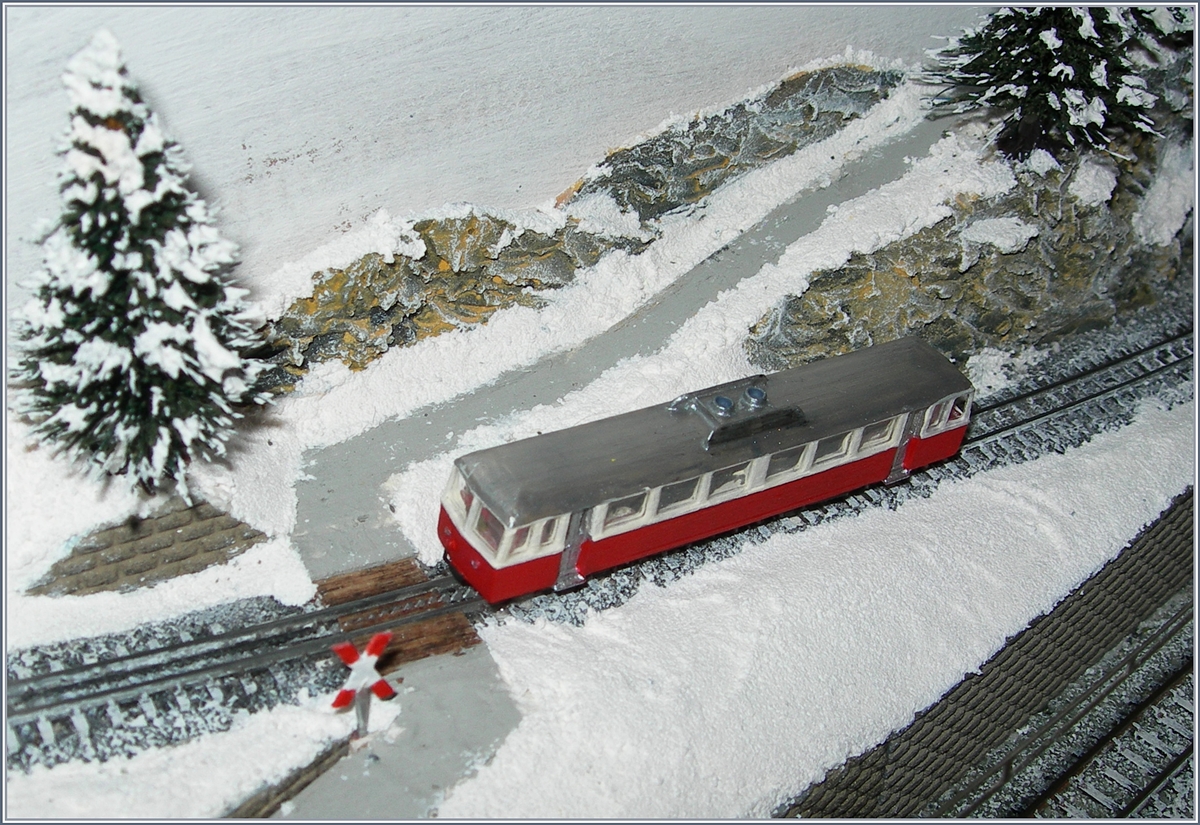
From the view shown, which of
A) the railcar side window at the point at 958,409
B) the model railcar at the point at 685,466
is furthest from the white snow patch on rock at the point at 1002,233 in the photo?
the railcar side window at the point at 958,409

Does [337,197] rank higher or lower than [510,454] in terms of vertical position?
higher

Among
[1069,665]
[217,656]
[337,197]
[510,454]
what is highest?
[337,197]

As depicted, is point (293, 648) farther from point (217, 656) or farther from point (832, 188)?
point (832, 188)

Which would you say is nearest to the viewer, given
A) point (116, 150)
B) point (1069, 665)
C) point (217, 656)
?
point (116, 150)

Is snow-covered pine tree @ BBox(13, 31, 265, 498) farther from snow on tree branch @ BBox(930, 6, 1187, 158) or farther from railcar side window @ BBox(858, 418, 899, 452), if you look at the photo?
snow on tree branch @ BBox(930, 6, 1187, 158)

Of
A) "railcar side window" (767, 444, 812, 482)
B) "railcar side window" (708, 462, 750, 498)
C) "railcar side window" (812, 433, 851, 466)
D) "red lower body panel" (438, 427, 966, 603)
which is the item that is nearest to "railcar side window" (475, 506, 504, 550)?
"red lower body panel" (438, 427, 966, 603)

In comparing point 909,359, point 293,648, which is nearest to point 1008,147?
point 909,359
